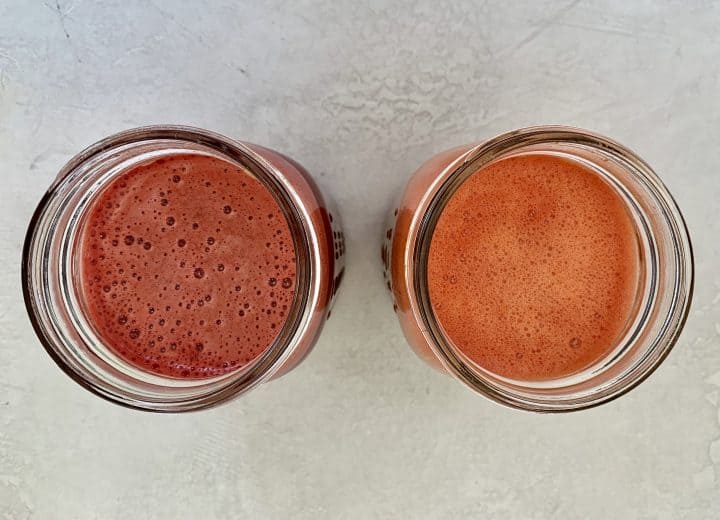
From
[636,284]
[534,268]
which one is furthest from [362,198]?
[636,284]

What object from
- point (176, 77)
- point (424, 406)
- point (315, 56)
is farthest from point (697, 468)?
point (176, 77)

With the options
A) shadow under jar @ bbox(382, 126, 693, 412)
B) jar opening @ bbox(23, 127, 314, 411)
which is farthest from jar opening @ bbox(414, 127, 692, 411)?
jar opening @ bbox(23, 127, 314, 411)

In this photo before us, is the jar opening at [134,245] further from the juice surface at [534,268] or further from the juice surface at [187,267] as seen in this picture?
the juice surface at [534,268]

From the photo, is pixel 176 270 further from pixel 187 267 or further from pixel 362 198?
pixel 362 198

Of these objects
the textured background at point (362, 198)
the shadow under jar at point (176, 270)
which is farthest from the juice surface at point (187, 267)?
the textured background at point (362, 198)

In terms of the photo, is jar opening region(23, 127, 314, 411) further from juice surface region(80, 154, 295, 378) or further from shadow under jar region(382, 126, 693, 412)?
shadow under jar region(382, 126, 693, 412)
